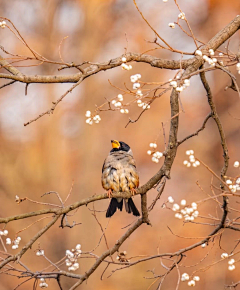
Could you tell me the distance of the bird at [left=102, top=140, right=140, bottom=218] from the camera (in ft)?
12.6

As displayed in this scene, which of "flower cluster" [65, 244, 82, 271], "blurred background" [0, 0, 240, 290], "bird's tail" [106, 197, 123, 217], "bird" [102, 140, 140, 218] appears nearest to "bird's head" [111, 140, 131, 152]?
"bird" [102, 140, 140, 218]

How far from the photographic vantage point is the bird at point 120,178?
3.84 m

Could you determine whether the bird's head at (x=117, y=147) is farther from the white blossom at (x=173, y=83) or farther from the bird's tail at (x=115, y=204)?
the white blossom at (x=173, y=83)

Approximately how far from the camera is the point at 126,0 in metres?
11.2

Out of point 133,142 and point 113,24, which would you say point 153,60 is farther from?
point 113,24

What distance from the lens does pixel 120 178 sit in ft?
12.7

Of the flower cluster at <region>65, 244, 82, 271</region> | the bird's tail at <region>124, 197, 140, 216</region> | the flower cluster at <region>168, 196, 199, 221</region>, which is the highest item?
the bird's tail at <region>124, 197, 140, 216</region>

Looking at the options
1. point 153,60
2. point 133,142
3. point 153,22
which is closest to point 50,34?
point 153,22

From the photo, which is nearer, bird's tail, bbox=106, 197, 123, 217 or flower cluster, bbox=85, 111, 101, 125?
flower cluster, bbox=85, 111, 101, 125

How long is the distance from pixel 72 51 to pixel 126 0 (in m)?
1.83

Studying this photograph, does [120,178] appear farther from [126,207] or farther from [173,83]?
[173,83]

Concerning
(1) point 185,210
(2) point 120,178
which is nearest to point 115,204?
(2) point 120,178

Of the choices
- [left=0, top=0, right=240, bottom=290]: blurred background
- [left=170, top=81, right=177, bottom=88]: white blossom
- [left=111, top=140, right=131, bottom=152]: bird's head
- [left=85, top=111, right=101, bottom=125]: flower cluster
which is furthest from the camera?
[left=0, top=0, right=240, bottom=290]: blurred background

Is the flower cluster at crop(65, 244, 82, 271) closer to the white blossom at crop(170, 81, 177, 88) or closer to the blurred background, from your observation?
the white blossom at crop(170, 81, 177, 88)
